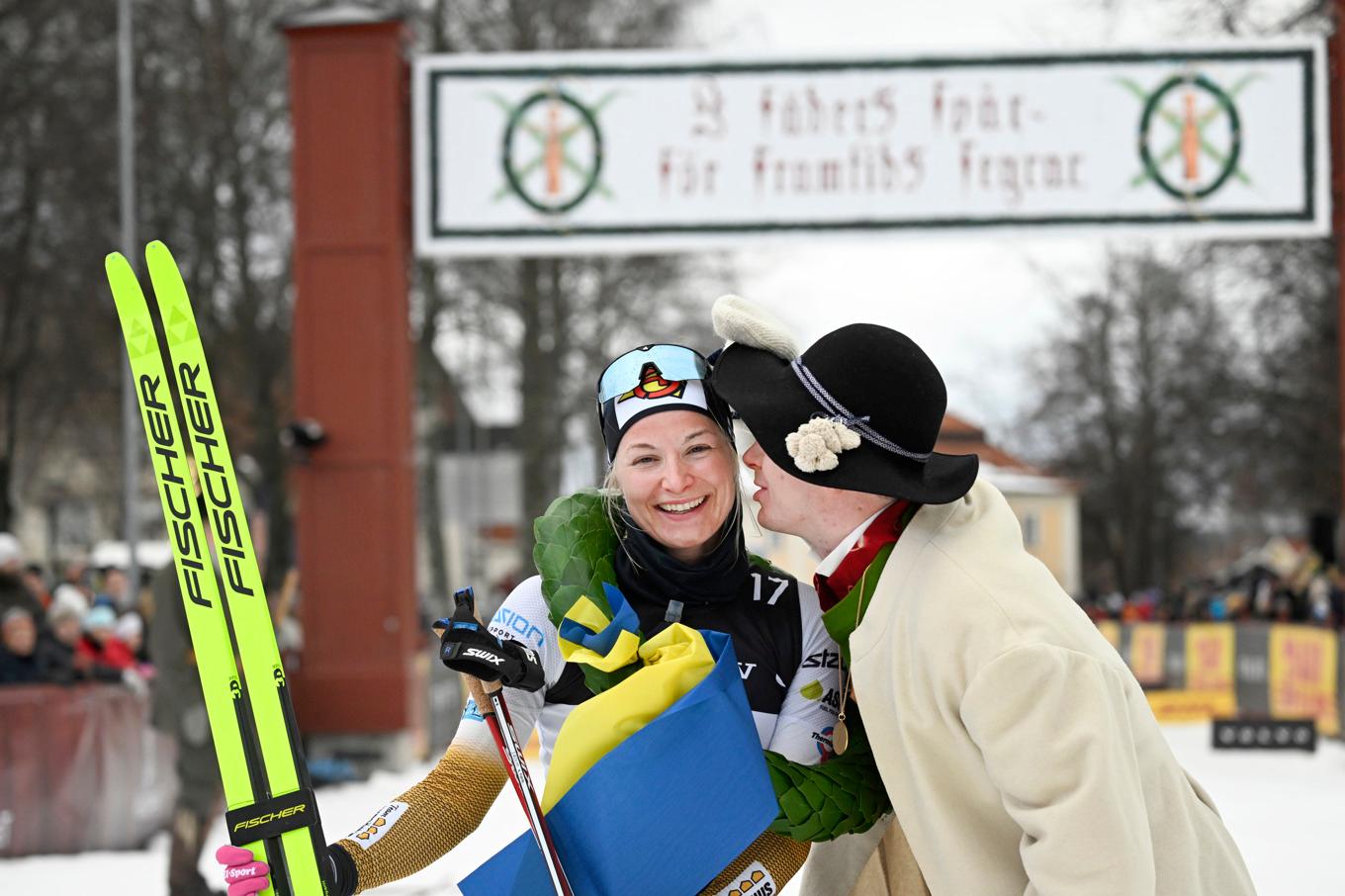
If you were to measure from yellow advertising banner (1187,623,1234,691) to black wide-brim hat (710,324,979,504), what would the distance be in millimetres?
13391

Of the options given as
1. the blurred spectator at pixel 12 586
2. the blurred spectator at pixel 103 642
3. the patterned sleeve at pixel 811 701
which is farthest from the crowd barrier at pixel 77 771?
the patterned sleeve at pixel 811 701

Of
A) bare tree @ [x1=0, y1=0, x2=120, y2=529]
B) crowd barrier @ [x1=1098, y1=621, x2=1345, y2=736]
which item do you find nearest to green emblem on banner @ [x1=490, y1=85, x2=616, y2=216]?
crowd barrier @ [x1=1098, y1=621, x2=1345, y2=736]

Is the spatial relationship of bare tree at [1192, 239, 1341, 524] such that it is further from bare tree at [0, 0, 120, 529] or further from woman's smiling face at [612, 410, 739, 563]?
woman's smiling face at [612, 410, 739, 563]

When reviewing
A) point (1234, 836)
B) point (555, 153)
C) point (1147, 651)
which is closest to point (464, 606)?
point (1234, 836)

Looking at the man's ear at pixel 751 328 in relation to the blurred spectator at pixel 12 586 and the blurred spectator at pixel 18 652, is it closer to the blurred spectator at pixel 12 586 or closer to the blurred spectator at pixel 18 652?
the blurred spectator at pixel 18 652

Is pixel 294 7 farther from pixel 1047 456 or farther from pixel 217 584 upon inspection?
pixel 1047 456

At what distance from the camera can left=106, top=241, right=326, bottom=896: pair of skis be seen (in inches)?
81.9

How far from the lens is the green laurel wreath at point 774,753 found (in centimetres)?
216

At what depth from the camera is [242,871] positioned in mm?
2053

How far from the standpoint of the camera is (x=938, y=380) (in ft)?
7.05

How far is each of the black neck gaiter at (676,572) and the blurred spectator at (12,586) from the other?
6935 millimetres

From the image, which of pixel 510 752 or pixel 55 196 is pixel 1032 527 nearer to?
pixel 55 196

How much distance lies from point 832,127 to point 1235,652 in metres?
8.02

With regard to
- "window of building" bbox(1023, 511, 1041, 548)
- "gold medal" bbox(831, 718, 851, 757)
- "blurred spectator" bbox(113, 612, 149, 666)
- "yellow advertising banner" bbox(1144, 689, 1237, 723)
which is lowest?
"window of building" bbox(1023, 511, 1041, 548)
